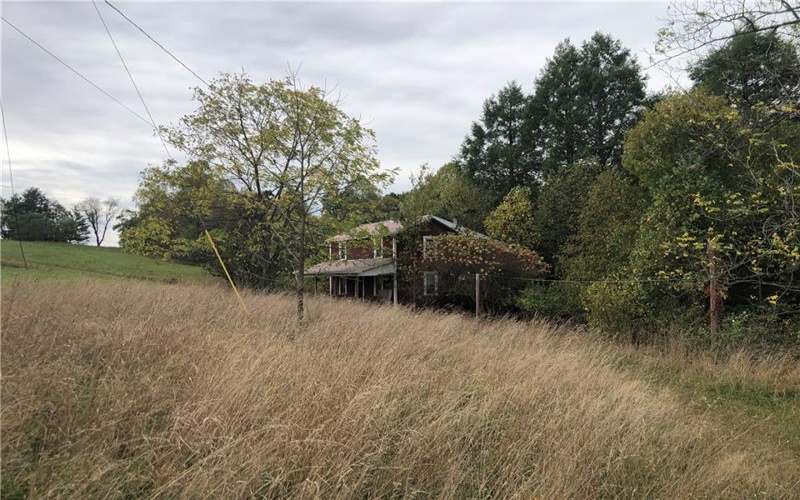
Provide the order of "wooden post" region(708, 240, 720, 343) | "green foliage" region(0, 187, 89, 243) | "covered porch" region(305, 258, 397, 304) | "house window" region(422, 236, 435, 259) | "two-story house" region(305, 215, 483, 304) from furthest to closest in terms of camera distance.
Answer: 1. "covered porch" region(305, 258, 397, 304)
2. "two-story house" region(305, 215, 483, 304)
3. "house window" region(422, 236, 435, 259)
4. "green foliage" region(0, 187, 89, 243)
5. "wooden post" region(708, 240, 720, 343)

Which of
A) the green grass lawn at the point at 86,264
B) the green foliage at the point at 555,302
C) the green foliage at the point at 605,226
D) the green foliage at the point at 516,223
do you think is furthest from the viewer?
the green grass lawn at the point at 86,264

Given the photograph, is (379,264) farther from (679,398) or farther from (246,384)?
(246,384)

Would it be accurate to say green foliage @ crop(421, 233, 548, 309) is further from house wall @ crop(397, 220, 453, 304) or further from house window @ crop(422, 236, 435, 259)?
house wall @ crop(397, 220, 453, 304)

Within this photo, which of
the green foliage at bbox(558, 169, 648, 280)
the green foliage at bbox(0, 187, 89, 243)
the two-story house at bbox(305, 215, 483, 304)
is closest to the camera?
the green foliage at bbox(0, 187, 89, 243)

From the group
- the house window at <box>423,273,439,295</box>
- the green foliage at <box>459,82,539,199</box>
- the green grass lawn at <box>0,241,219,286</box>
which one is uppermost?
the green foliage at <box>459,82,539,199</box>

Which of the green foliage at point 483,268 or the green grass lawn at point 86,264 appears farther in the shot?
the green grass lawn at point 86,264

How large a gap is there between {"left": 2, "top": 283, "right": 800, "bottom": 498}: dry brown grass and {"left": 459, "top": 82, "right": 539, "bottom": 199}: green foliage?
26.1 meters

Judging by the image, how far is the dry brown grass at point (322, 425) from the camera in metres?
2.42

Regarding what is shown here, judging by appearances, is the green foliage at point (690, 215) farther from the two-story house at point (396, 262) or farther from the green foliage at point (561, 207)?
the two-story house at point (396, 262)

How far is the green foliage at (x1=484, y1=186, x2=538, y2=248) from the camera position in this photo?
23.8 metres

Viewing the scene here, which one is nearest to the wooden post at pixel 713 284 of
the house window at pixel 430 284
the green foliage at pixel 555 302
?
the green foliage at pixel 555 302

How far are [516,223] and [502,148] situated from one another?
7749 millimetres

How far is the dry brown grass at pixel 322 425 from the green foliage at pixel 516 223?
745 inches

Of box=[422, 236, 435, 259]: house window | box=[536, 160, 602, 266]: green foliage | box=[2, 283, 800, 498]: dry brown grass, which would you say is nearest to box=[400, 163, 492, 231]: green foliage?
box=[422, 236, 435, 259]: house window
